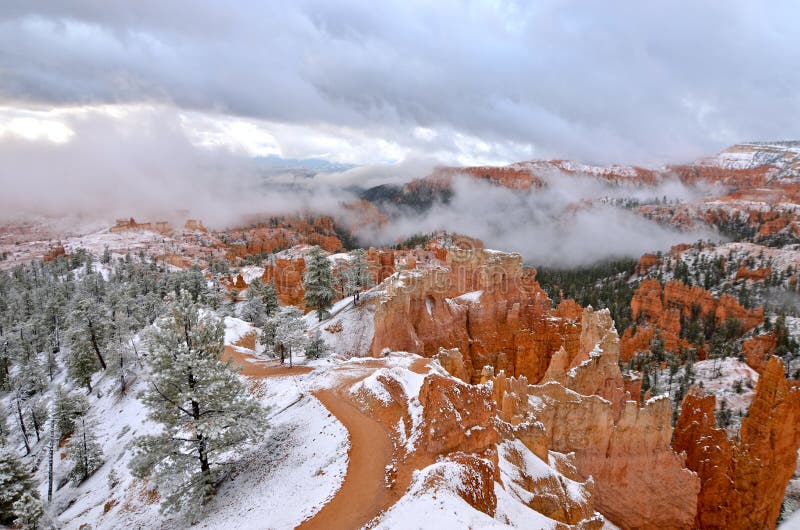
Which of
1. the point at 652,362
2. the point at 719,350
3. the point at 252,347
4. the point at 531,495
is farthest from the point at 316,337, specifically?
the point at 719,350

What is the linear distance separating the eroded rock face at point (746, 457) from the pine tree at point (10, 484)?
1655 inches

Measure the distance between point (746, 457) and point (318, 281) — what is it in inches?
1664

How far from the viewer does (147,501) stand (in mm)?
21016


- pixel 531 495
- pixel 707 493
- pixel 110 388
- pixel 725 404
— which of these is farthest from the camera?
pixel 725 404

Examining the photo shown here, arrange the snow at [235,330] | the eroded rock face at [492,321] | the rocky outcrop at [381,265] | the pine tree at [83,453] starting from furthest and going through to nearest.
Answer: the rocky outcrop at [381,265], the snow at [235,330], the eroded rock face at [492,321], the pine tree at [83,453]

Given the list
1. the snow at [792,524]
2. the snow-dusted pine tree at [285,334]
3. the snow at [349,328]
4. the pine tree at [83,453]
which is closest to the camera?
the snow at [792,524]

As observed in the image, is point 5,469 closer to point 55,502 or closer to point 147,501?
point 55,502

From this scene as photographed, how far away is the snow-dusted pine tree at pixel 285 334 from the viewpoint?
112ft

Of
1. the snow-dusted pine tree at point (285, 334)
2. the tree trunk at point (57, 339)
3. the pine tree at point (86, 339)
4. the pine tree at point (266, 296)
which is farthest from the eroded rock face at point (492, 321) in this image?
the tree trunk at point (57, 339)

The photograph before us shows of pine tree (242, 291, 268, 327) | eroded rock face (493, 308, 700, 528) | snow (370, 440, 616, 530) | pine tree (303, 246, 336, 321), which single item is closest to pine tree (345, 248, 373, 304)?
pine tree (303, 246, 336, 321)

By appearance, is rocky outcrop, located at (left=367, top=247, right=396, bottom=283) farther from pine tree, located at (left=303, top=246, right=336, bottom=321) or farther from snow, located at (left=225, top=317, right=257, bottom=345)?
snow, located at (left=225, top=317, right=257, bottom=345)

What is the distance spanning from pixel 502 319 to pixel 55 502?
40.5 meters

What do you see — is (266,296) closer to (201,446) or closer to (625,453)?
(201,446)

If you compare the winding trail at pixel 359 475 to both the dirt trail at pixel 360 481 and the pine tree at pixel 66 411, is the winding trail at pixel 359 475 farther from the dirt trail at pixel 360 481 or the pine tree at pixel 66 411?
the pine tree at pixel 66 411
